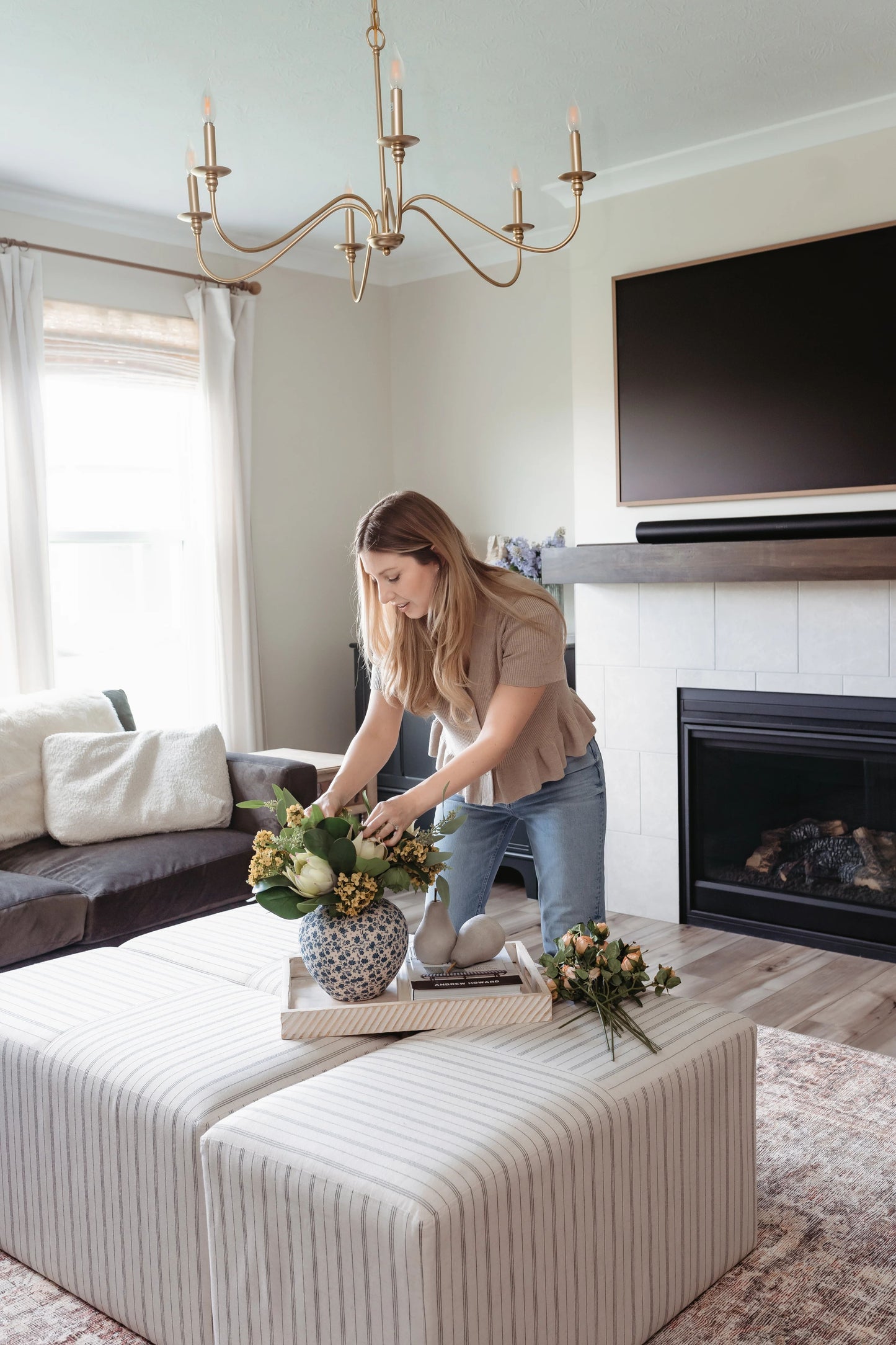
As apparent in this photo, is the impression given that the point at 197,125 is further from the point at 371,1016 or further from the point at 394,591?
the point at 371,1016

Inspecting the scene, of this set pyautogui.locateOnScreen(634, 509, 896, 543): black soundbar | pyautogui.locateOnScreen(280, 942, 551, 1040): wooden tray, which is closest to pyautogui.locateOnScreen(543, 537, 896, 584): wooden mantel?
pyautogui.locateOnScreen(634, 509, 896, 543): black soundbar

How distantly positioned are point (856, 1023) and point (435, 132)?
287cm

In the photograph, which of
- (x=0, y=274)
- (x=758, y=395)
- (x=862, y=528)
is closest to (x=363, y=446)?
(x=0, y=274)

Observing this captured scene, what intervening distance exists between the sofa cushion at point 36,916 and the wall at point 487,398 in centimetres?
268

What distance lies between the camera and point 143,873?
3.31m

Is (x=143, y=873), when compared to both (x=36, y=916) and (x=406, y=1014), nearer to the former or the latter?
(x=36, y=916)

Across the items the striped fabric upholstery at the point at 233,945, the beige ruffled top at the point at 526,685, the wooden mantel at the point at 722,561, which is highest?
the wooden mantel at the point at 722,561

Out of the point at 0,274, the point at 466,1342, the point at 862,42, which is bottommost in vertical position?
the point at 466,1342

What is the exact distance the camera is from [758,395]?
378cm

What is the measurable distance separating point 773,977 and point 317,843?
2.12 metres

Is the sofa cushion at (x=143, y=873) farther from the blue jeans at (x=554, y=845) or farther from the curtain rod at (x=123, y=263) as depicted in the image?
the curtain rod at (x=123, y=263)

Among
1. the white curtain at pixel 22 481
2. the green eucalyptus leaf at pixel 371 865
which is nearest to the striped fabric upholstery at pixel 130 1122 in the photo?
the green eucalyptus leaf at pixel 371 865

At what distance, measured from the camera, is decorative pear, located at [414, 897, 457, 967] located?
2057mm

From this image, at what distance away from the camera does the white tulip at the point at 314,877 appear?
1.84 m
